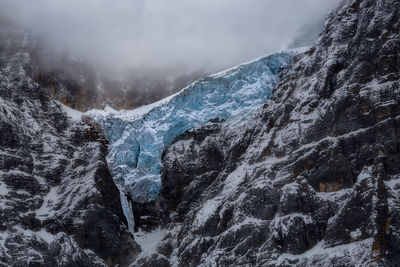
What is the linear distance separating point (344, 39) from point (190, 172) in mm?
45242

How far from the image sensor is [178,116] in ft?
561

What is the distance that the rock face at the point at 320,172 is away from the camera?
109 meters

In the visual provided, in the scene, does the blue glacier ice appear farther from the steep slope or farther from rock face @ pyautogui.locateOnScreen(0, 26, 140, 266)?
the steep slope

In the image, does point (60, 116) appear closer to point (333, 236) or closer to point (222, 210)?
point (222, 210)

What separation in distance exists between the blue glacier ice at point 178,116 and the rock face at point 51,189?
6.30 meters

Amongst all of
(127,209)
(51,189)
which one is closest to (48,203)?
(51,189)

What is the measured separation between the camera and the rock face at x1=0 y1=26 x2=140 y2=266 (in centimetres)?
13362

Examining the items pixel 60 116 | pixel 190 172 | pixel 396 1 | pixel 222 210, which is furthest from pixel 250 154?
pixel 60 116

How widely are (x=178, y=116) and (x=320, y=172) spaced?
59.1 meters

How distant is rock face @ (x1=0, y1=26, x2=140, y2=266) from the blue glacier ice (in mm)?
6299

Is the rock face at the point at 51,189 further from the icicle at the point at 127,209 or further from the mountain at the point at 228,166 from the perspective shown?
the icicle at the point at 127,209

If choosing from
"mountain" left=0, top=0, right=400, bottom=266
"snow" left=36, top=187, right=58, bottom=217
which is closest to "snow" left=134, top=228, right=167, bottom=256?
"mountain" left=0, top=0, right=400, bottom=266

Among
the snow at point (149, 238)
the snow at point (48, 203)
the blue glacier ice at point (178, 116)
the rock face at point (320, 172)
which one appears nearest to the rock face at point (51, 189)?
the snow at point (48, 203)

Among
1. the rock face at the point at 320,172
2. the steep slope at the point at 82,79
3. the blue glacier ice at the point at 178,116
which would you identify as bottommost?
the rock face at the point at 320,172
